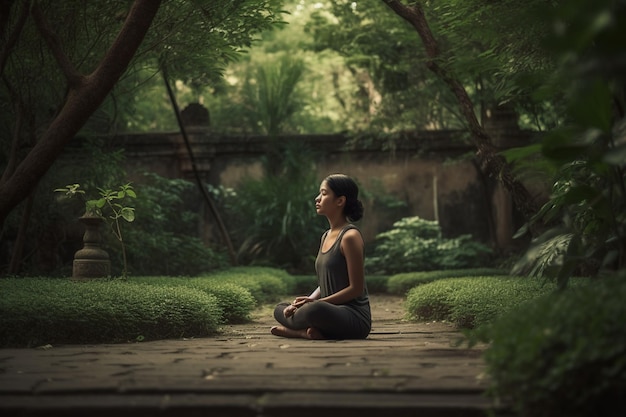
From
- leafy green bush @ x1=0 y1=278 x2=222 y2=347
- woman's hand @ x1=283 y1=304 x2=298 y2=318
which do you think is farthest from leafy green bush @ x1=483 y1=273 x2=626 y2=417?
leafy green bush @ x1=0 y1=278 x2=222 y2=347

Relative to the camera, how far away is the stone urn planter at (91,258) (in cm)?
860

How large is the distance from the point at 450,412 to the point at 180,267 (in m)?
9.34

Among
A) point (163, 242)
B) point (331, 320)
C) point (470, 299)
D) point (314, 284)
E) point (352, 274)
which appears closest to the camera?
point (331, 320)

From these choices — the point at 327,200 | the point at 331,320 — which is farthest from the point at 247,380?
the point at 327,200

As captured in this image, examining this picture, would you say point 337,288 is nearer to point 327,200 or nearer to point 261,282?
point 327,200

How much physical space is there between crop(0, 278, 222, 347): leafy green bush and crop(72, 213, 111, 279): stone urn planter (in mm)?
1976

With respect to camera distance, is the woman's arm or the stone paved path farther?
the woman's arm

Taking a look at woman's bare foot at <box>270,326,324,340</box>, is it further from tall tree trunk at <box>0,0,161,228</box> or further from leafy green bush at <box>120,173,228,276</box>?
leafy green bush at <box>120,173,228,276</box>

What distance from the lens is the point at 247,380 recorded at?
3703 mm

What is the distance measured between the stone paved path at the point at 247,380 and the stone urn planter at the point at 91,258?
354 cm

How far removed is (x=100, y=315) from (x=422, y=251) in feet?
29.5

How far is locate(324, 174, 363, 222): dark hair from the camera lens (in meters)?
6.03

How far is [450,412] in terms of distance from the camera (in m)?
3.25

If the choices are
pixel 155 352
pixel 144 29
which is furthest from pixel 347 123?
pixel 155 352
